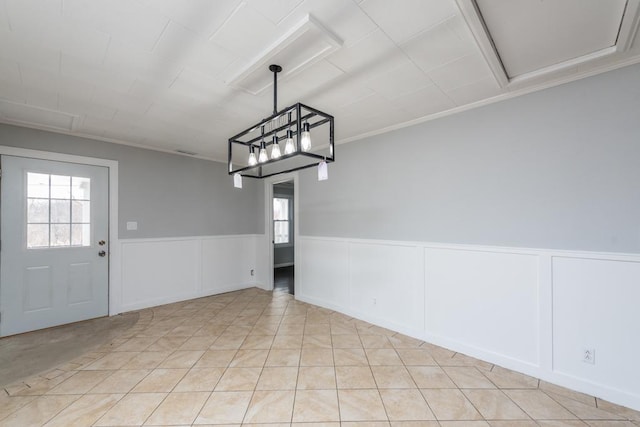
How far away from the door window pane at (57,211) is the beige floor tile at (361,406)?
3.89m

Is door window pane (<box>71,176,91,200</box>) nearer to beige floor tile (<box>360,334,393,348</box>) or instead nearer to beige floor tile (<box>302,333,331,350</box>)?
beige floor tile (<box>302,333,331,350</box>)

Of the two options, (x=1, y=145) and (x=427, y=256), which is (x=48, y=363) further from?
(x=427, y=256)

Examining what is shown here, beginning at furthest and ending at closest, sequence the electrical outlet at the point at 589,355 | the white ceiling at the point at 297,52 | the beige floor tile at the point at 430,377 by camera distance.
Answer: the beige floor tile at the point at 430,377, the electrical outlet at the point at 589,355, the white ceiling at the point at 297,52

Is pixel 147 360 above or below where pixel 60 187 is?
below

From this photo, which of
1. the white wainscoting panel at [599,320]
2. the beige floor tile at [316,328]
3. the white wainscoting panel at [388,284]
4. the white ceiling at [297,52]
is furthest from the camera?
the beige floor tile at [316,328]

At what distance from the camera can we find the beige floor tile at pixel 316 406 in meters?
1.85

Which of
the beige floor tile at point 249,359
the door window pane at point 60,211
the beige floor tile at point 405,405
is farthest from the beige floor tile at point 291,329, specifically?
the door window pane at point 60,211

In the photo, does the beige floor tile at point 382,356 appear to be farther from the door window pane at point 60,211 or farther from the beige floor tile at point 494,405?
the door window pane at point 60,211

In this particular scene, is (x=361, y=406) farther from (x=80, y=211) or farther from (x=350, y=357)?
(x=80, y=211)

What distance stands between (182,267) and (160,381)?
2565 millimetres

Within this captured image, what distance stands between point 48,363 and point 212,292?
2.42 meters

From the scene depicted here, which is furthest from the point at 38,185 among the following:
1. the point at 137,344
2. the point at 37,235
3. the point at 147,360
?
the point at 147,360

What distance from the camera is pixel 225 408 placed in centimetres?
196

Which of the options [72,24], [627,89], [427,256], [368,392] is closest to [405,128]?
[427,256]
